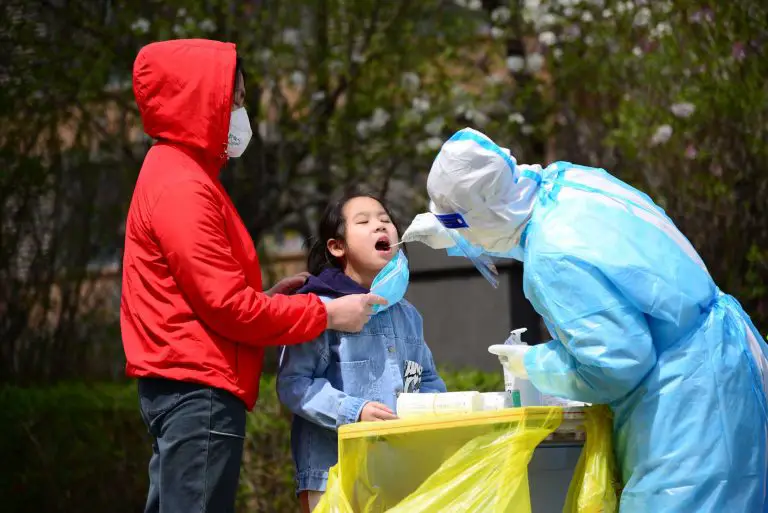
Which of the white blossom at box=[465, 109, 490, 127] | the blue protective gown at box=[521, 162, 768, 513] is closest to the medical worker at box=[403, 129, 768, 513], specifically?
the blue protective gown at box=[521, 162, 768, 513]

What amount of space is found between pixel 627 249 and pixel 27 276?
514 centimetres

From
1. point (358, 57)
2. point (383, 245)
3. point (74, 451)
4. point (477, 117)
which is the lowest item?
point (74, 451)

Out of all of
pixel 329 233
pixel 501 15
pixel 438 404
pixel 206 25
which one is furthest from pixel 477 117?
pixel 438 404

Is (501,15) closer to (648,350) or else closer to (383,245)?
(383,245)

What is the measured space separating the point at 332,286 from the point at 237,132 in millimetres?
539

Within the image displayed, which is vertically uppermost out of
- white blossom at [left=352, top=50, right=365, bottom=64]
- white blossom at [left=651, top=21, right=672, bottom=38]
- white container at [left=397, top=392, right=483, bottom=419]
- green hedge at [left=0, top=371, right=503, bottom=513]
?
white blossom at [left=651, top=21, right=672, bottom=38]

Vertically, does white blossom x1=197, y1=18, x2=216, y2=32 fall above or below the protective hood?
above

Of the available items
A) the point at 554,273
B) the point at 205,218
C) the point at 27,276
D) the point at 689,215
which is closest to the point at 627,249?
the point at 554,273

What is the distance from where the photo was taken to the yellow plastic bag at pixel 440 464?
2.75 metres

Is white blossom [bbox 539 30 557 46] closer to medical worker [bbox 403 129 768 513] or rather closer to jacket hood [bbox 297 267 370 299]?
jacket hood [bbox 297 267 370 299]

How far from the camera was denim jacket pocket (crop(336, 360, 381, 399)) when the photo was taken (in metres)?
3.43

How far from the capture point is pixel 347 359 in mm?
3451

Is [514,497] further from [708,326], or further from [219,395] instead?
[219,395]

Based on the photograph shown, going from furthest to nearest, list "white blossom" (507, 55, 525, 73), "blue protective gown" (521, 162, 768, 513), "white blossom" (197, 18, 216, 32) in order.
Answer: "white blossom" (507, 55, 525, 73) < "white blossom" (197, 18, 216, 32) < "blue protective gown" (521, 162, 768, 513)
